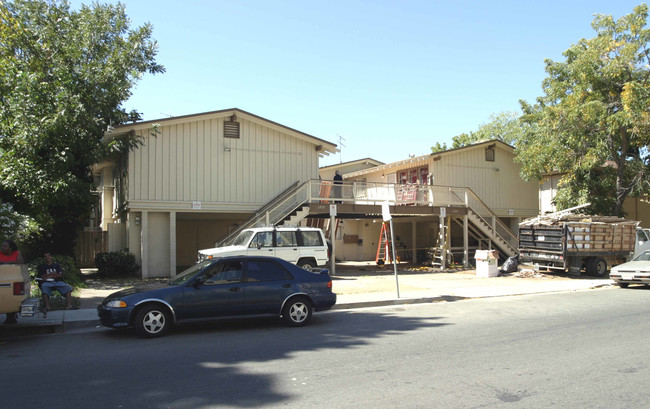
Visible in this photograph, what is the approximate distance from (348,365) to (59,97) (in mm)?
13141

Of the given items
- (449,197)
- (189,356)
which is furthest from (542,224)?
(189,356)

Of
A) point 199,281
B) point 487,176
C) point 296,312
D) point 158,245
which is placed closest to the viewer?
point 199,281

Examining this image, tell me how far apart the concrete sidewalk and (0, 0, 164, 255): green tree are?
333 cm

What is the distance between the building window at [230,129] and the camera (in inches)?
831

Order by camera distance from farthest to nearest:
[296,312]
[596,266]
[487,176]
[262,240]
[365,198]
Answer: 1. [487,176]
2. [365,198]
3. [596,266]
4. [262,240]
5. [296,312]

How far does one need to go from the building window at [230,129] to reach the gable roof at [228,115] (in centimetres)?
37

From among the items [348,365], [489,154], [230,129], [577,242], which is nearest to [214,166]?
[230,129]

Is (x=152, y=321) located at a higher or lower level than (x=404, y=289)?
higher

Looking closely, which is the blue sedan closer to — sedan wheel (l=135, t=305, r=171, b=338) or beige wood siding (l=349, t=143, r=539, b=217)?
sedan wheel (l=135, t=305, r=171, b=338)

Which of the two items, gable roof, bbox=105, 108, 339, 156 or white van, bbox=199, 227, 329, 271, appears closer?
white van, bbox=199, 227, 329, 271

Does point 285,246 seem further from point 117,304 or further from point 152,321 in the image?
point 117,304

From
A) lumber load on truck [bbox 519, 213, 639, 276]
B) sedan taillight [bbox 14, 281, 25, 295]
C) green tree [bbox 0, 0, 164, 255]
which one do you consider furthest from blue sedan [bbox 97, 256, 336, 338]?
lumber load on truck [bbox 519, 213, 639, 276]

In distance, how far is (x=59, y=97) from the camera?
15.3 m

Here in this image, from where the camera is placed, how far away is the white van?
53.1ft
